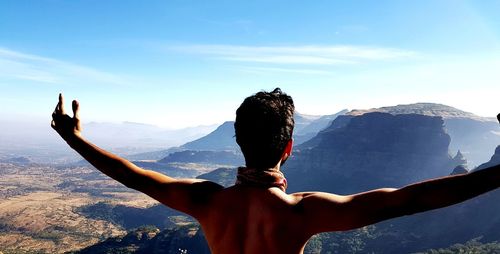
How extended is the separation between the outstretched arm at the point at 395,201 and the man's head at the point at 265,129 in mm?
580

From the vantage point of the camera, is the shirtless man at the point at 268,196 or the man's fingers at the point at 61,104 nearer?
the shirtless man at the point at 268,196

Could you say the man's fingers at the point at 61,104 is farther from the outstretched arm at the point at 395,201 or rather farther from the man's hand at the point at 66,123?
the outstretched arm at the point at 395,201

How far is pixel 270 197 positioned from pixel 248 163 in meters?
0.42

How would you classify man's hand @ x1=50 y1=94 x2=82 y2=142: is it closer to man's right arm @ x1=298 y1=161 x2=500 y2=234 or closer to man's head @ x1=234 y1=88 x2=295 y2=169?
man's head @ x1=234 y1=88 x2=295 y2=169

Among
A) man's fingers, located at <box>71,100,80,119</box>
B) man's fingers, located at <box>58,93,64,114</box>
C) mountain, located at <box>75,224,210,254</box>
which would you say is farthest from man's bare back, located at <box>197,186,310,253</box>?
mountain, located at <box>75,224,210,254</box>

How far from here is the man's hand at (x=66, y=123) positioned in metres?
4.61

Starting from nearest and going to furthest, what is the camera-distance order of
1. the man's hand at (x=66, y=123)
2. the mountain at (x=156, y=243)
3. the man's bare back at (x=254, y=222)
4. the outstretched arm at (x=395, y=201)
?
the outstretched arm at (x=395, y=201)
the man's bare back at (x=254, y=222)
the man's hand at (x=66, y=123)
the mountain at (x=156, y=243)

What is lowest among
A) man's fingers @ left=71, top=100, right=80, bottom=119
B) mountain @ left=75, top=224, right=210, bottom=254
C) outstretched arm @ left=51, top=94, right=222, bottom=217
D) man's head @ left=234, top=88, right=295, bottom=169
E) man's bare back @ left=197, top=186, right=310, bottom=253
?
mountain @ left=75, top=224, right=210, bottom=254

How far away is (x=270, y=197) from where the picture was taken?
379 cm

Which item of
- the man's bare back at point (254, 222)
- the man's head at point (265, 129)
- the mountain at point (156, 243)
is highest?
the man's head at point (265, 129)

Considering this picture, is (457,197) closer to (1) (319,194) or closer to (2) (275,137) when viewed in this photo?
(1) (319,194)

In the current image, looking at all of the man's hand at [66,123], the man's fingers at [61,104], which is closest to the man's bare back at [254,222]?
the man's hand at [66,123]

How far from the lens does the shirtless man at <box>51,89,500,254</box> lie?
318 centimetres

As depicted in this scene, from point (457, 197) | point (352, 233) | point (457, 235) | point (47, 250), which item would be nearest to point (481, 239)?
point (457, 235)
